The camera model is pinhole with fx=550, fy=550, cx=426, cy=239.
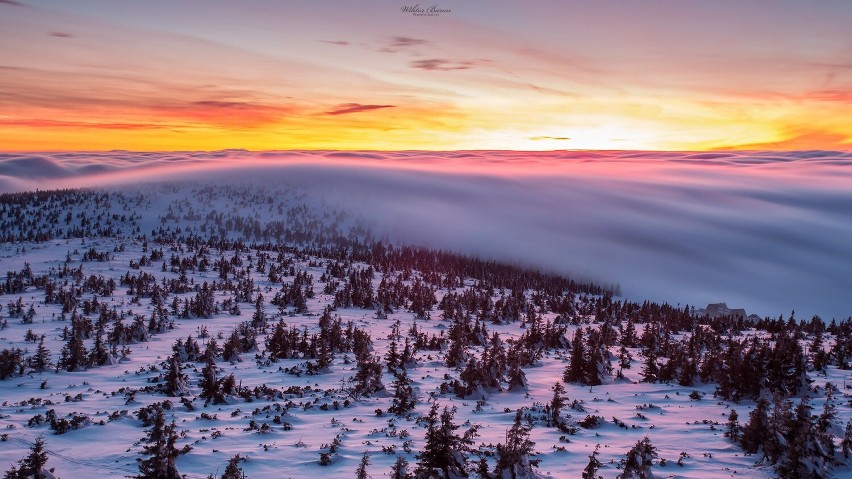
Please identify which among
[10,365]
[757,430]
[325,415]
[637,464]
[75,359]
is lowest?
[75,359]

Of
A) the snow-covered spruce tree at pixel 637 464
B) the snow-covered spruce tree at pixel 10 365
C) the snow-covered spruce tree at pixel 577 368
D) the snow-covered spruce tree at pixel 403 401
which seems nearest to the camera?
the snow-covered spruce tree at pixel 637 464

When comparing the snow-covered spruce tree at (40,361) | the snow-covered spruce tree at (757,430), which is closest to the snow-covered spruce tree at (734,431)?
→ the snow-covered spruce tree at (757,430)

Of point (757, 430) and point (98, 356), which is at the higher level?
point (757, 430)

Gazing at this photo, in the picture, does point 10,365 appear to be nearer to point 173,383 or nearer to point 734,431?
point 173,383

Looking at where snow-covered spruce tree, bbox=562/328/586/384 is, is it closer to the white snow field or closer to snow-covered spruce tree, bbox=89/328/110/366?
the white snow field

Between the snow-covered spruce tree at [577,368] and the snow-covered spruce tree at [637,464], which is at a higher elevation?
the snow-covered spruce tree at [637,464]

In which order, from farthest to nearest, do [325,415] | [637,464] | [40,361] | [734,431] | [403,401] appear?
[40,361] < [403,401] < [325,415] < [734,431] < [637,464]

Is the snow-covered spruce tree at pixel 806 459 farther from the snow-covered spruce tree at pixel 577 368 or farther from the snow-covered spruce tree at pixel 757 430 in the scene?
the snow-covered spruce tree at pixel 577 368

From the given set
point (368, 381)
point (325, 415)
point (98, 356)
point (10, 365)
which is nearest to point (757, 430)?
point (325, 415)

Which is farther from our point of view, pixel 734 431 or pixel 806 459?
pixel 734 431

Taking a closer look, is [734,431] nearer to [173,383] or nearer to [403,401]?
[403,401]

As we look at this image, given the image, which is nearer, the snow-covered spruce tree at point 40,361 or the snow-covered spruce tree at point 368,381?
the snow-covered spruce tree at point 368,381

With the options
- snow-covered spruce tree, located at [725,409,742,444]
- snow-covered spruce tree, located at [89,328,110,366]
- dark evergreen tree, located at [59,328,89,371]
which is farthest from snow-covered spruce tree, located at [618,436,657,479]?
snow-covered spruce tree, located at [89,328,110,366]

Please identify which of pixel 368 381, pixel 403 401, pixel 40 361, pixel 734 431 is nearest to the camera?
pixel 734 431
